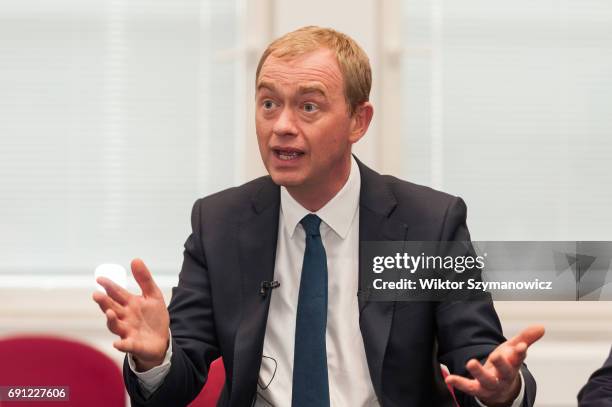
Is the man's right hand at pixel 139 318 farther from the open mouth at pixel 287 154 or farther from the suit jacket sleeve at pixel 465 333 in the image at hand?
the suit jacket sleeve at pixel 465 333

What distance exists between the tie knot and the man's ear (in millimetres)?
220

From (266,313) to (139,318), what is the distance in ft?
1.11

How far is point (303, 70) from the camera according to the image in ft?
6.12

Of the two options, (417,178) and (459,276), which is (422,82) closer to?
(417,178)

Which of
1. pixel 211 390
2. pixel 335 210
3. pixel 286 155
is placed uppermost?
pixel 286 155

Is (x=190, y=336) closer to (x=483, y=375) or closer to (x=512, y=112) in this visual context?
(x=483, y=375)

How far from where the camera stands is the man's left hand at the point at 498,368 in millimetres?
1476

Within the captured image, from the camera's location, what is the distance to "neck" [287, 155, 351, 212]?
195 centimetres

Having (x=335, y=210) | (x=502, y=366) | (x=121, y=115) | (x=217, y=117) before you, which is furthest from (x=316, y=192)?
(x=121, y=115)

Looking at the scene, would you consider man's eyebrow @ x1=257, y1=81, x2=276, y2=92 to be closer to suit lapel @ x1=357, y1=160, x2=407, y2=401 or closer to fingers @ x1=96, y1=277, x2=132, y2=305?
suit lapel @ x1=357, y1=160, x2=407, y2=401

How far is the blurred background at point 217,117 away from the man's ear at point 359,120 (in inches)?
36.0

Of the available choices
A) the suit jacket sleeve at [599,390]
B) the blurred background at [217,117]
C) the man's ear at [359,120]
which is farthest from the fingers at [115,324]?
the blurred background at [217,117]

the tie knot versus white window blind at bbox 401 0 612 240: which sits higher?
white window blind at bbox 401 0 612 240

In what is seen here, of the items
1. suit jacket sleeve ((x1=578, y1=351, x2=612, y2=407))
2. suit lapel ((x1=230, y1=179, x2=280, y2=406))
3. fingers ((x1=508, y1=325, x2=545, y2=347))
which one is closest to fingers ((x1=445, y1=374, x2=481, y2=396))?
fingers ((x1=508, y1=325, x2=545, y2=347))
